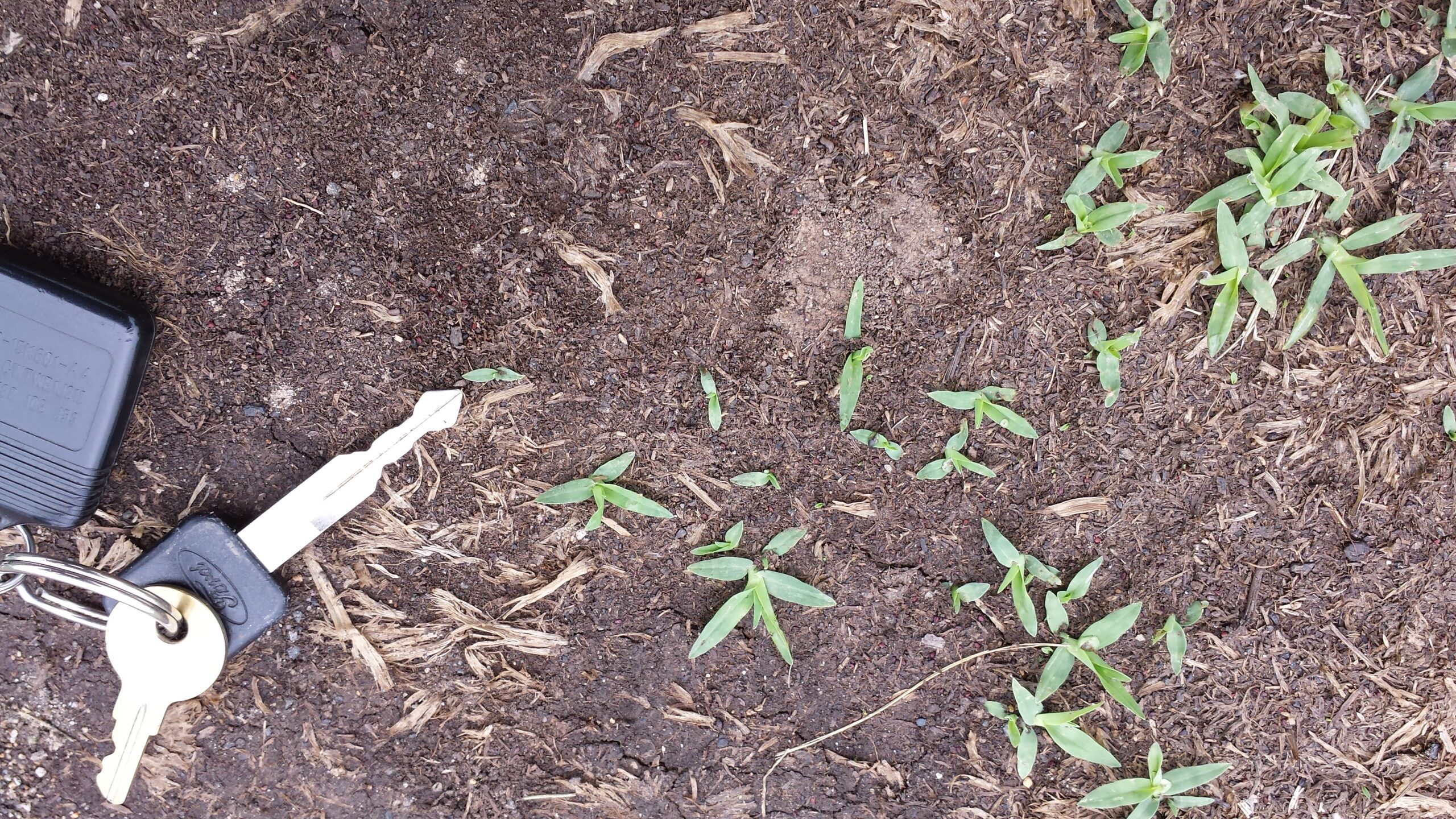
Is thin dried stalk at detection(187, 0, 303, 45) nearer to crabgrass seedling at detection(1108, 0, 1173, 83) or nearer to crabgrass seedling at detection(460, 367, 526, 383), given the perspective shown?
crabgrass seedling at detection(460, 367, 526, 383)

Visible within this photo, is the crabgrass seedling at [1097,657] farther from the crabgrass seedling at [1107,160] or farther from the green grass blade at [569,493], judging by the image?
the green grass blade at [569,493]

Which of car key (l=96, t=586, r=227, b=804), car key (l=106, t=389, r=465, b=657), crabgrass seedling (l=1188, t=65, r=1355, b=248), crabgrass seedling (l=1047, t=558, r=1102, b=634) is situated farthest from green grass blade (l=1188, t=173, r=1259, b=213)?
car key (l=96, t=586, r=227, b=804)

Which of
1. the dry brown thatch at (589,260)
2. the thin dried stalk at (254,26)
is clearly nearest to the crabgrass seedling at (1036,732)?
the dry brown thatch at (589,260)

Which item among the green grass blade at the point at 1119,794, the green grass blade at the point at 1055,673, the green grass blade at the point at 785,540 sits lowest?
the green grass blade at the point at 1119,794

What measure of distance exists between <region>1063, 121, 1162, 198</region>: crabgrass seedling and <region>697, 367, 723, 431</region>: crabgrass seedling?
0.83 meters

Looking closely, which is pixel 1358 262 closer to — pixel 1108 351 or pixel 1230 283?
pixel 1230 283

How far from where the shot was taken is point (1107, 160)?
163 cm

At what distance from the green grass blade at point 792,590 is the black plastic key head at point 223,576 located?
977 mm

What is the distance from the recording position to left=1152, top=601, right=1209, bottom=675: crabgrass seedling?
173 cm

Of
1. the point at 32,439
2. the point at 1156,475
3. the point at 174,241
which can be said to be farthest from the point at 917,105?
the point at 32,439

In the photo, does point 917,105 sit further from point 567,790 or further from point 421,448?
point 567,790

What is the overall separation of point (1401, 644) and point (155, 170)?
2.82 meters

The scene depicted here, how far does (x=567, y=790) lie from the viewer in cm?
174

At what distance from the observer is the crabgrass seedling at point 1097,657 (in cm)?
172
